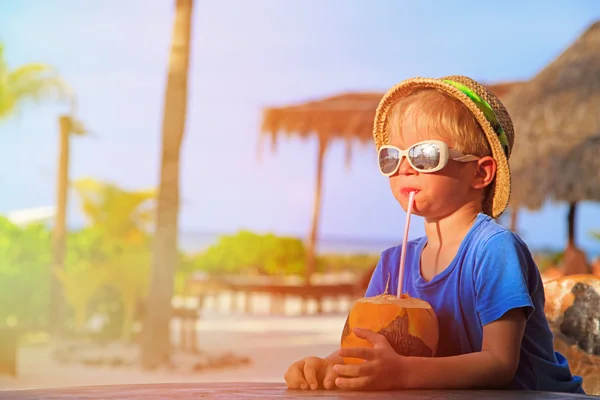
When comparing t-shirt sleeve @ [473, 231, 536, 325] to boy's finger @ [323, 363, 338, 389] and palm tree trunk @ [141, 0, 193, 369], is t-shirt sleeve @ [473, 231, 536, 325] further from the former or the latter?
palm tree trunk @ [141, 0, 193, 369]

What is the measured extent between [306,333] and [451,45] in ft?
185

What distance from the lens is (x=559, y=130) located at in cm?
886

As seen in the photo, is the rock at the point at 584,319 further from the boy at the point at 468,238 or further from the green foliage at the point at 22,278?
the green foliage at the point at 22,278

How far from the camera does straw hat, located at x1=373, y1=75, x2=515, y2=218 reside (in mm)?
1522

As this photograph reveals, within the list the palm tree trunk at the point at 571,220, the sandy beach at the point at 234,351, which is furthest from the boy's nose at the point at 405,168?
the palm tree trunk at the point at 571,220

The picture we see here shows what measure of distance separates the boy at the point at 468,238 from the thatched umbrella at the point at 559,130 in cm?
738

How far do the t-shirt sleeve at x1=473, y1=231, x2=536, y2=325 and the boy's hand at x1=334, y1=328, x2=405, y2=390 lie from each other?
0.22 meters

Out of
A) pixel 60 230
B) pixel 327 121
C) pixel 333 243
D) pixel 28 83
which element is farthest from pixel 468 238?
pixel 333 243

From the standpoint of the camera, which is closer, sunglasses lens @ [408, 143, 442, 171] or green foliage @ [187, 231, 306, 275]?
sunglasses lens @ [408, 143, 442, 171]

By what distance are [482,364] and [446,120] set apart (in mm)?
459

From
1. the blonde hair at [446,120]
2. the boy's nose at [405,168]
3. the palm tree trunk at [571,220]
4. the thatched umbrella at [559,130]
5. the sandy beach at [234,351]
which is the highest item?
the thatched umbrella at [559,130]

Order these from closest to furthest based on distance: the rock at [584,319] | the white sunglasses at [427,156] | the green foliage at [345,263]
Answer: the white sunglasses at [427,156], the rock at [584,319], the green foliage at [345,263]

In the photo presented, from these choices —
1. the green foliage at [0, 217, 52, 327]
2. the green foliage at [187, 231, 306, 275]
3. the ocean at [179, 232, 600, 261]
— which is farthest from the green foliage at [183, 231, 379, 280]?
the ocean at [179, 232, 600, 261]

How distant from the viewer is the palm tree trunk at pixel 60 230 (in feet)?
29.1
